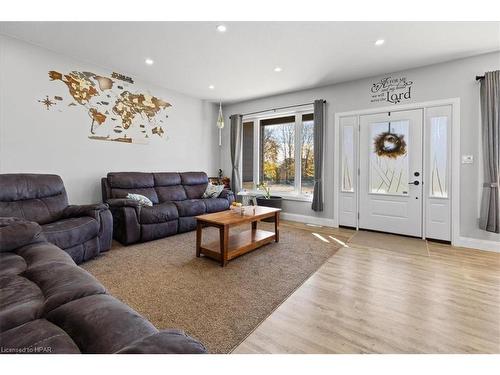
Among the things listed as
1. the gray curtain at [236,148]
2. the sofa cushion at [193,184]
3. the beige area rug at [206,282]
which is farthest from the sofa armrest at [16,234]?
the gray curtain at [236,148]

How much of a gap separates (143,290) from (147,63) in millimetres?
3244

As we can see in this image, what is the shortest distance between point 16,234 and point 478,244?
5158 mm

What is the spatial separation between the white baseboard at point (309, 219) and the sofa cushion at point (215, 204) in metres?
1.35

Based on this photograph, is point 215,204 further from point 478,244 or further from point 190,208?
point 478,244

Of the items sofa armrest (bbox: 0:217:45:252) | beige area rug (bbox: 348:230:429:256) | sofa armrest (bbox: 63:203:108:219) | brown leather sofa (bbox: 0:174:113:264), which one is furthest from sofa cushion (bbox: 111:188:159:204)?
beige area rug (bbox: 348:230:429:256)

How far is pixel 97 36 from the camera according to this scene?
2920 mm

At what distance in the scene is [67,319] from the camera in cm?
96

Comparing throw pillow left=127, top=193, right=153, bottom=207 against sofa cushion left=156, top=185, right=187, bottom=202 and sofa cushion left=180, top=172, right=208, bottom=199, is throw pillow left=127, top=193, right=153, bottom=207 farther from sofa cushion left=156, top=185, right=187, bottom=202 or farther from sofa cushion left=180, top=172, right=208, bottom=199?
sofa cushion left=180, top=172, right=208, bottom=199

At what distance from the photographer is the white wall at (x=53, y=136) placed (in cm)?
305

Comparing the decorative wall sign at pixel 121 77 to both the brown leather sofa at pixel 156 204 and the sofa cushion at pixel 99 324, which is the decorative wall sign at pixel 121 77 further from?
the sofa cushion at pixel 99 324

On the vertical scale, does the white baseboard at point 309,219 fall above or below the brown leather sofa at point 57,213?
below
